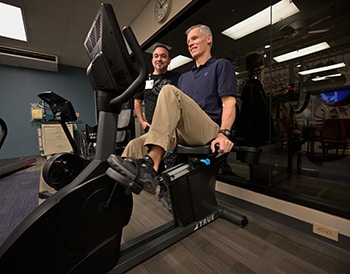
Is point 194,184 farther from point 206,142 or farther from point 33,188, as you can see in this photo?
point 33,188

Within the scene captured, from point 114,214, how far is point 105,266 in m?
0.25

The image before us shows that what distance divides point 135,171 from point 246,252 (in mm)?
861

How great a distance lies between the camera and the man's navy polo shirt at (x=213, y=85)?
1.20 meters

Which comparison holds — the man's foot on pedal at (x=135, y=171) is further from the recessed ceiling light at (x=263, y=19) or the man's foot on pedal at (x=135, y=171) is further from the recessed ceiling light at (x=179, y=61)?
the recessed ceiling light at (x=179, y=61)

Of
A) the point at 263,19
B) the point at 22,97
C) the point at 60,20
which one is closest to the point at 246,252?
the point at 263,19

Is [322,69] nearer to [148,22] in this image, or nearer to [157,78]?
[157,78]

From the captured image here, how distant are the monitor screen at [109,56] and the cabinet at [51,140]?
4.31m

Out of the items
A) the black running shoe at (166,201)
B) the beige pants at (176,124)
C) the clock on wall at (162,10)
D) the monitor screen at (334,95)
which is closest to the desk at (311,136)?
the monitor screen at (334,95)

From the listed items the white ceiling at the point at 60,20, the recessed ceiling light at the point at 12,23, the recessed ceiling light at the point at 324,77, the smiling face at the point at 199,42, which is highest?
the recessed ceiling light at the point at 12,23

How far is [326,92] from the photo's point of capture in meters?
1.23

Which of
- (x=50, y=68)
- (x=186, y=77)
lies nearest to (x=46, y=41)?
(x=50, y=68)

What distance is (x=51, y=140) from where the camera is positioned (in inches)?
166

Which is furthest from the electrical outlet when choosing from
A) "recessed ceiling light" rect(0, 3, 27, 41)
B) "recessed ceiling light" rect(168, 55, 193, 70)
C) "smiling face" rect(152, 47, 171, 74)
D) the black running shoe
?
"recessed ceiling light" rect(0, 3, 27, 41)

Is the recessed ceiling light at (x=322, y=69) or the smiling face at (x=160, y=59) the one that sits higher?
the smiling face at (x=160, y=59)
